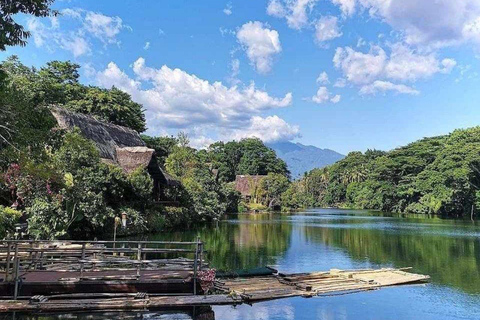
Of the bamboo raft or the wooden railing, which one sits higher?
the wooden railing

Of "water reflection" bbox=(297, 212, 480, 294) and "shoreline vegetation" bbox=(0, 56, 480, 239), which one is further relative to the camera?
"water reflection" bbox=(297, 212, 480, 294)

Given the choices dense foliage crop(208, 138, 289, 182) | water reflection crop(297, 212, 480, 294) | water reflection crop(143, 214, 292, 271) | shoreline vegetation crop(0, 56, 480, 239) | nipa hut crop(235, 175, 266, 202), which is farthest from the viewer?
dense foliage crop(208, 138, 289, 182)

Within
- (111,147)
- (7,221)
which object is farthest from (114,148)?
(7,221)

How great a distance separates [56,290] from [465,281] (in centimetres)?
1248

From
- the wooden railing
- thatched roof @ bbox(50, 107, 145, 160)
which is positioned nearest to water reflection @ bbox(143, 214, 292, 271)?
the wooden railing

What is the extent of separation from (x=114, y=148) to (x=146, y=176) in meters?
4.94

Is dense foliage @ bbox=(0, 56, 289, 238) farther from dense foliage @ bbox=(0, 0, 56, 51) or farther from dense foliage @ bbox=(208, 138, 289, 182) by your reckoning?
dense foliage @ bbox=(208, 138, 289, 182)

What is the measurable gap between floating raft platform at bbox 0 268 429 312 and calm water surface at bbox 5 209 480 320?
0.74ft

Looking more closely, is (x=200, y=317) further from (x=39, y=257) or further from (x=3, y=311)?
(x=39, y=257)

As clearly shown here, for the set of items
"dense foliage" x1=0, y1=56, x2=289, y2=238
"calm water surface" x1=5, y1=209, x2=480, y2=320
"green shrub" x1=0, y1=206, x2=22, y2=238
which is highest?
"dense foliage" x1=0, y1=56, x2=289, y2=238

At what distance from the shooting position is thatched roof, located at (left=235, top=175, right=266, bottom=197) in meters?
69.7

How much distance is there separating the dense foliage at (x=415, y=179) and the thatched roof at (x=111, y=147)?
3542 cm

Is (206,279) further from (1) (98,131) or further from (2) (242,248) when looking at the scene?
(1) (98,131)

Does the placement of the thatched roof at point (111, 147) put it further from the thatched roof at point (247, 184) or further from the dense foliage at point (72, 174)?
the thatched roof at point (247, 184)
